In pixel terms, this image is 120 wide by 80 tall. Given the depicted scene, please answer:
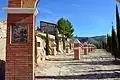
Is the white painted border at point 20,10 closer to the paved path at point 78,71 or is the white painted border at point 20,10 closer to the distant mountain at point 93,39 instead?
the paved path at point 78,71

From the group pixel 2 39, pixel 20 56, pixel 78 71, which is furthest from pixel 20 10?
pixel 2 39

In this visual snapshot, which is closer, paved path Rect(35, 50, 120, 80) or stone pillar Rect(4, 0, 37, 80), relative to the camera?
stone pillar Rect(4, 0, 37, 80)

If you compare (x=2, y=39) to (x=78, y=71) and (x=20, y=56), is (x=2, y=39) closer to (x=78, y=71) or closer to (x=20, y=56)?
(x=78, y=71)

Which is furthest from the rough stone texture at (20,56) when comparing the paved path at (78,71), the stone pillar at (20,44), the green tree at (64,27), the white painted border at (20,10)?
the green tree at (64,27)

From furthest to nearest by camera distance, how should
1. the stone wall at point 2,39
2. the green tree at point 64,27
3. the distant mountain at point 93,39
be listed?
the distant mountain at point 93,39 < the green tree at point 64,27 < the stone wall at point 2,39

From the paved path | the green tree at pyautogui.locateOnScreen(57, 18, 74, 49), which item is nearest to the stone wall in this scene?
the paved path

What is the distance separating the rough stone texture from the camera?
391 inches

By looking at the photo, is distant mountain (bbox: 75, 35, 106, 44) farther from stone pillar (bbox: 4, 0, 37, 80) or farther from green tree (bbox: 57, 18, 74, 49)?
stone pillar (bbox: 4, 0, 37, 80)

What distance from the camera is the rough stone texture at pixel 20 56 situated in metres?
9.93

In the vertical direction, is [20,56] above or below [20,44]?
below

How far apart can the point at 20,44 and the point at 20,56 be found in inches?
15.6

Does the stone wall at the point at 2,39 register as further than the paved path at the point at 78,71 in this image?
Yes

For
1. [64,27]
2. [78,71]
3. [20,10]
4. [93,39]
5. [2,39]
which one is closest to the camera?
[20,10]

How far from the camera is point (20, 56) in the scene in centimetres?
999
